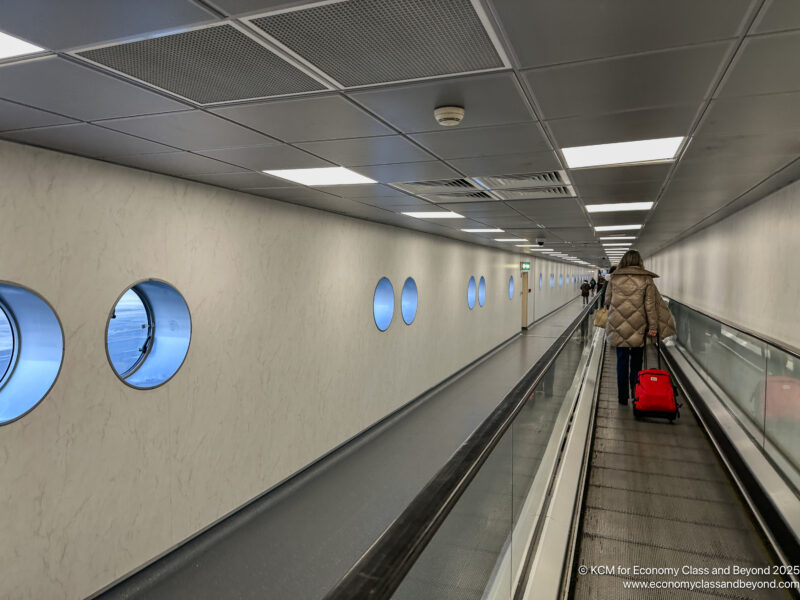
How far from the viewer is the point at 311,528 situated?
4559 millimetres

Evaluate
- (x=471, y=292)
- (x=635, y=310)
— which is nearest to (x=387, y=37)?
(x=635, y=310)

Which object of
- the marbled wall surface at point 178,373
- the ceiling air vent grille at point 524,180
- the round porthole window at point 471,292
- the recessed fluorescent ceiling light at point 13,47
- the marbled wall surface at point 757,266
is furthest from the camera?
the round porthole window at point 471,292

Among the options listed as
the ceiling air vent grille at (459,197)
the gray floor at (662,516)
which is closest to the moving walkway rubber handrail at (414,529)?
the gray floor at (662,516)

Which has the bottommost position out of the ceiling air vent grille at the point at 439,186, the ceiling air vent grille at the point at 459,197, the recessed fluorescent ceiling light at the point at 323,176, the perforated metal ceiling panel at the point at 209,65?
the perforated metal ceiling panel at the point at 209,65

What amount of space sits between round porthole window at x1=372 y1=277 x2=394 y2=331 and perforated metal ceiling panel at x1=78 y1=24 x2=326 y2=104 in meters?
5.80

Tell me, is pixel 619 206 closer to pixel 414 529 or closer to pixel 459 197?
pixel 459 197

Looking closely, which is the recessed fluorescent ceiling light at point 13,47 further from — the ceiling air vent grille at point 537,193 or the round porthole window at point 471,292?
the round porthole window at point 471,292

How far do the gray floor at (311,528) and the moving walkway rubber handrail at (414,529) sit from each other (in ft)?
9.25

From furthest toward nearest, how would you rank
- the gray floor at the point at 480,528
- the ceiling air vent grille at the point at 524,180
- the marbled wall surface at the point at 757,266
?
the marbled wall surface at the point at 757,266 < the ceiling air vent grille at the point at 524,180 < the gray floor at the point at 480,528

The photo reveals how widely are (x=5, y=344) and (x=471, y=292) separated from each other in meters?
10.3

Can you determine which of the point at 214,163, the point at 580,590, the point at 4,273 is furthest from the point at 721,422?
the point at 4,273

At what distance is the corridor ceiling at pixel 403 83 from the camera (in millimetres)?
1426

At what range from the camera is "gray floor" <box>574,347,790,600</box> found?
8.70ft

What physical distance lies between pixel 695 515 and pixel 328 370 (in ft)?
13.8
